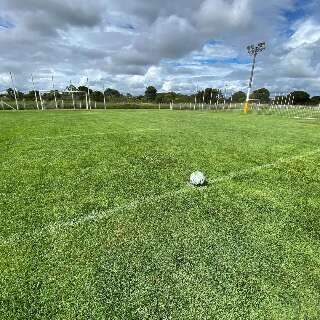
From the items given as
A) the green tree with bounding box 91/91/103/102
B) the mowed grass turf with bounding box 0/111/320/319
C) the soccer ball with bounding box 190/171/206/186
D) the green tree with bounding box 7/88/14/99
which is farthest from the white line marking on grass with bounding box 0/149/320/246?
the green tree with bounding box 91/91/103/102

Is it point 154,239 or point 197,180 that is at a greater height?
point 197,180

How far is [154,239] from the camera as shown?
182 inches

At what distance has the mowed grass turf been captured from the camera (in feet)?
11.5

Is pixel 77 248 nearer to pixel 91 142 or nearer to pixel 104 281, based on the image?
pixel 104 281

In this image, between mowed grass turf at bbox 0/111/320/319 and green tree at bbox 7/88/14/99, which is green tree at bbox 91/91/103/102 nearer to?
green tree at bbox 7/88/14/99

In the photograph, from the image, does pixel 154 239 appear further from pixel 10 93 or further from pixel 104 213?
pixel 10 93

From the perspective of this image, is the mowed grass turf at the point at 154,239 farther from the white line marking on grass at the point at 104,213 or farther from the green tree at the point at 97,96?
the green tree at the point at 97,96

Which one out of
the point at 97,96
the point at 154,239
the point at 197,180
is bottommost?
the point at 97,96

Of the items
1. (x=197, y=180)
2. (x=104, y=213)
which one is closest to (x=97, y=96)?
(x=197, y=180)

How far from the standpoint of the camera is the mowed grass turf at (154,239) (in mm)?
3500

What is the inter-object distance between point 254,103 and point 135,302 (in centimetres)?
5611

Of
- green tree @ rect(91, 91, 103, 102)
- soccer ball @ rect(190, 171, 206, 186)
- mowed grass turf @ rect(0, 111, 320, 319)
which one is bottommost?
green tree @ rect(91, 91, 103, 102)

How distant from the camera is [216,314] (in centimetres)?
339

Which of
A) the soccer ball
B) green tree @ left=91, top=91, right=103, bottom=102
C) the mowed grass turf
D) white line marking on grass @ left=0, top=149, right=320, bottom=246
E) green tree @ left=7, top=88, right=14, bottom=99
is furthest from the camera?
green tree @ left=91, top=91, right=103, bottom=102
